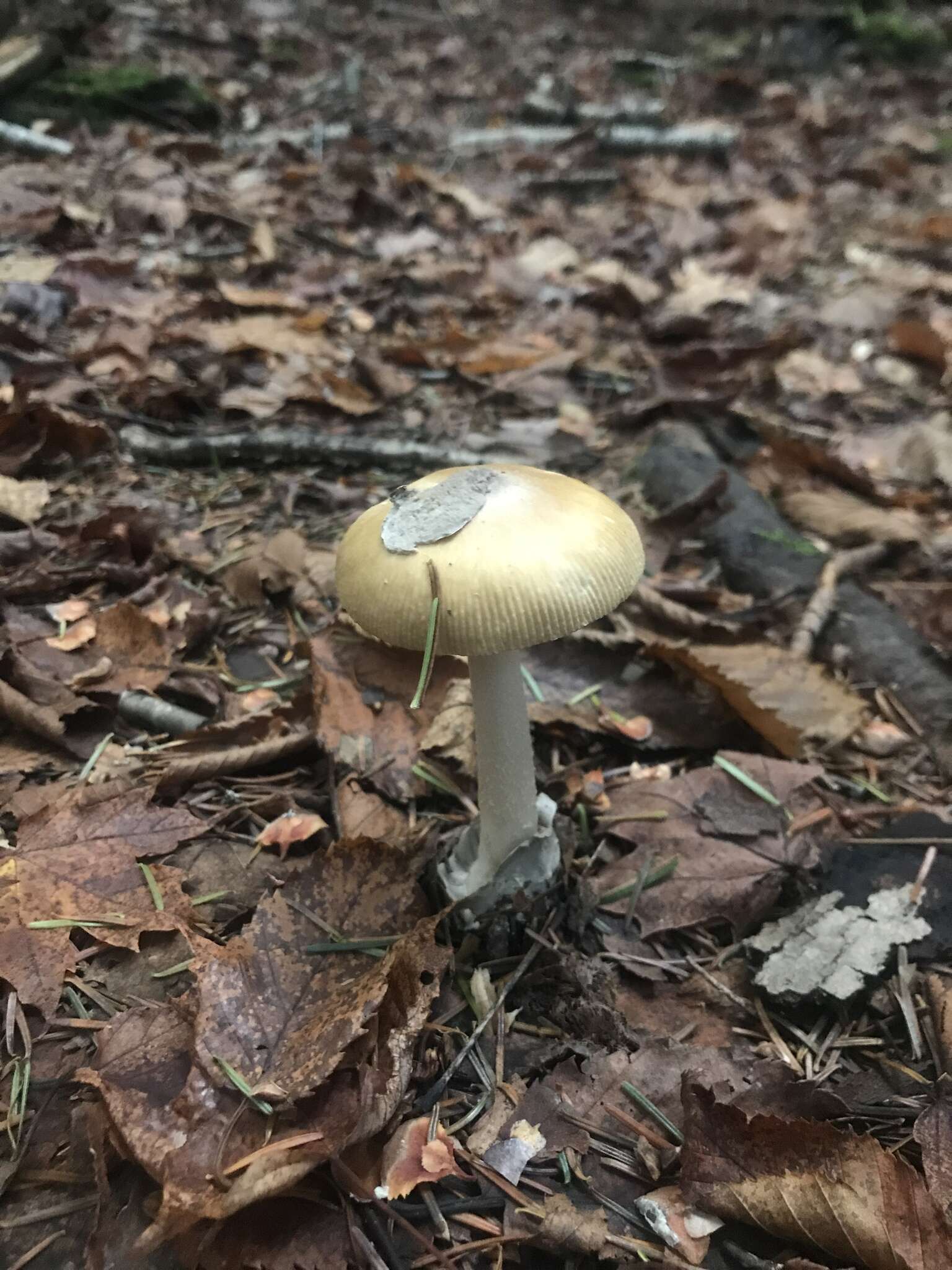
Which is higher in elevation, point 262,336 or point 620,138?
point 620,138

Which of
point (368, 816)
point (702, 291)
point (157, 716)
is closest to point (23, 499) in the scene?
point (157, 716)

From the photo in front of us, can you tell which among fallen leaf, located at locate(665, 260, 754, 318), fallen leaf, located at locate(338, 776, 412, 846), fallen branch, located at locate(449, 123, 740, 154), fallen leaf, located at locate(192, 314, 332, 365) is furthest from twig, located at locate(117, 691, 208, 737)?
fallen branch, located at locate(449, 123, 740, 154)

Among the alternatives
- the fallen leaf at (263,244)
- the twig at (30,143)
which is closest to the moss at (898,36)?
the fallen leaf at (263,244)

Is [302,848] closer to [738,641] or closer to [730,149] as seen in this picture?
[738,641]

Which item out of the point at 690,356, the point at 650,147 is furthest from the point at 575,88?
the point at 690,356

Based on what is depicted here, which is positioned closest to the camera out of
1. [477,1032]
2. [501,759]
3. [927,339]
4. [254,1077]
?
[254,1077]

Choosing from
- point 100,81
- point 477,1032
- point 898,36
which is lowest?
point 477,1032

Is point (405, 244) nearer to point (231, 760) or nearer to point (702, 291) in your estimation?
point (702, 291)
